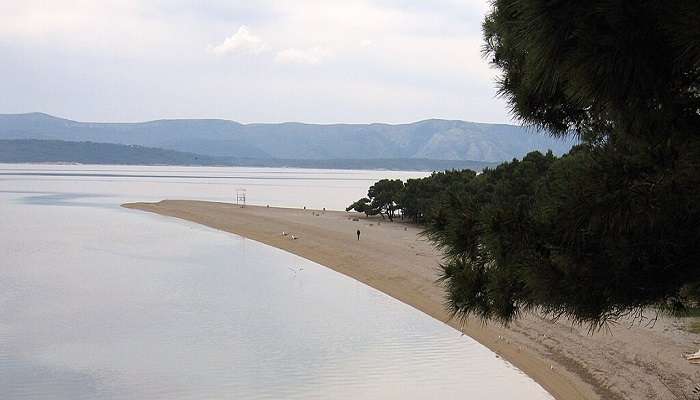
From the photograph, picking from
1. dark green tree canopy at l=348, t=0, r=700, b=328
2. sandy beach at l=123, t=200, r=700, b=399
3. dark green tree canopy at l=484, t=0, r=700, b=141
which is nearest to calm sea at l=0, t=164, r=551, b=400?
sandy beach at l=123, t=200, r=700, b=399

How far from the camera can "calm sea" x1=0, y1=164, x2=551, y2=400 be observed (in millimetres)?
14250

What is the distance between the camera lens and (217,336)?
1830cm

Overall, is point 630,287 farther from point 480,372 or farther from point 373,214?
point 373,214

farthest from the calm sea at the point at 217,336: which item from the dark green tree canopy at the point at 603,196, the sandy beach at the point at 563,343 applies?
the dark green tree canopy at the point at 603,196

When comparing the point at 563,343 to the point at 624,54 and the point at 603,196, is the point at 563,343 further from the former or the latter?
the point at 624,54

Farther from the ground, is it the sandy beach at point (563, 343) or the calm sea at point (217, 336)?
the sandy beach at point (563, 343)

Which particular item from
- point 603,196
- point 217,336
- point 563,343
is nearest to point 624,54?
point 603,196

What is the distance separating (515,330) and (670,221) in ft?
44.3

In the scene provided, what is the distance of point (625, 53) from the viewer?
13.3 ft

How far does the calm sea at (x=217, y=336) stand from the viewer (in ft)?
46.8

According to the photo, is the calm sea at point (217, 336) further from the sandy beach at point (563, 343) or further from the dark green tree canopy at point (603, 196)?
the dark green tree canopy at point (603, 196)

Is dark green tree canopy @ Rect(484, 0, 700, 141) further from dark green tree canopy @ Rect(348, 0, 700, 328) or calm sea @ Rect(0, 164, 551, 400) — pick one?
calm sea @ Rect(0, 164, 551, 400)

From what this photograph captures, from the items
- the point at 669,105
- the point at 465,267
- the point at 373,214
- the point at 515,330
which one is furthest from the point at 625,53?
the point at 373,214

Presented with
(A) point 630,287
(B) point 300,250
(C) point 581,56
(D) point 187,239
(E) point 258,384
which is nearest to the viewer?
(C) point 581,56
